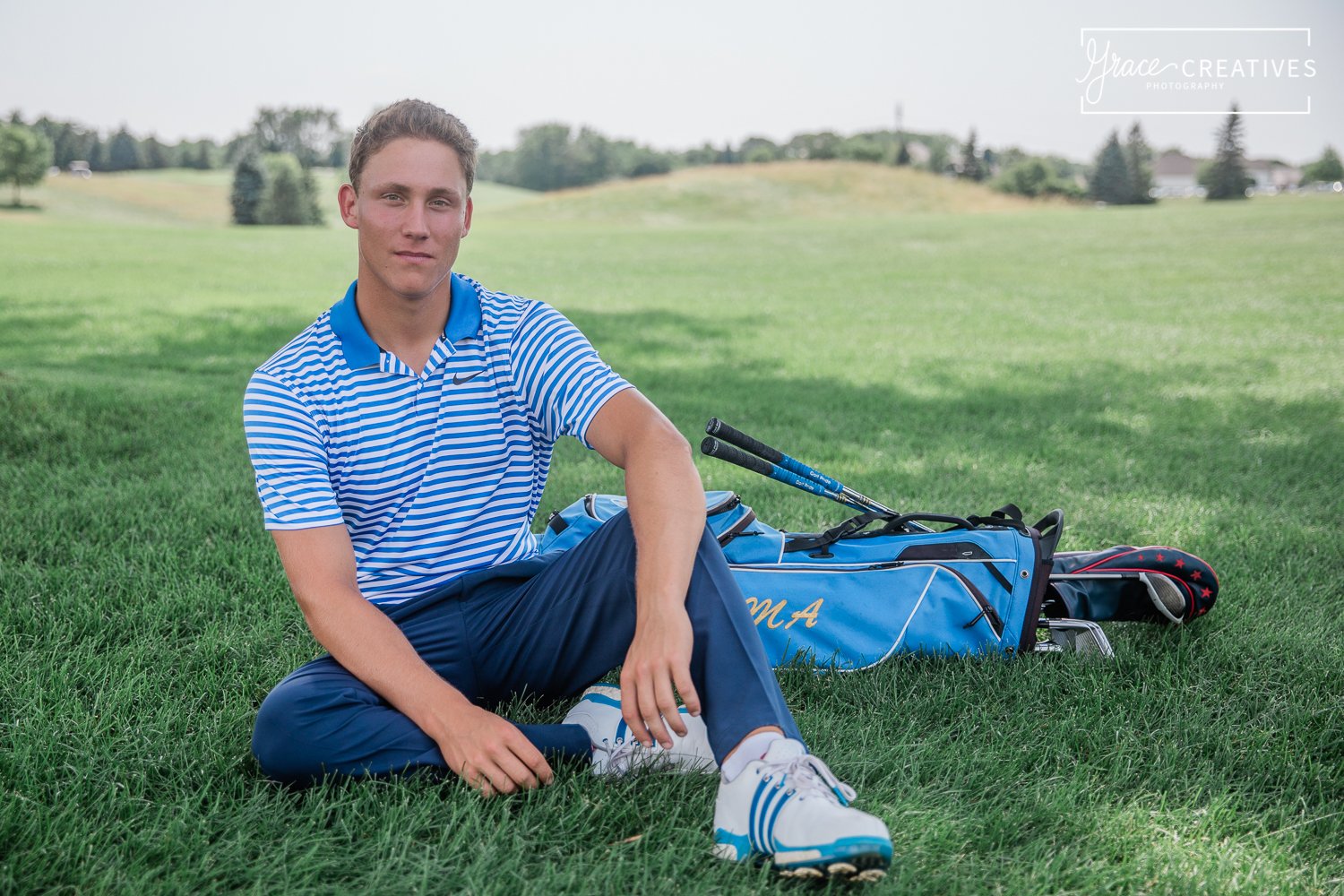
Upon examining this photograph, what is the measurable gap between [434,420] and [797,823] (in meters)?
1.43

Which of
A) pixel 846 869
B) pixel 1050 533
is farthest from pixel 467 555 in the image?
pixel 1050 533

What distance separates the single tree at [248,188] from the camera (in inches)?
2223

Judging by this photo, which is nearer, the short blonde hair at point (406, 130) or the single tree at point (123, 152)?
the short blonde hair at point (406, 130)

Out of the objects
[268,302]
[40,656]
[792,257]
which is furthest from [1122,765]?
[792,257]

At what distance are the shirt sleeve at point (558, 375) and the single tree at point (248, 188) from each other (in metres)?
58.9

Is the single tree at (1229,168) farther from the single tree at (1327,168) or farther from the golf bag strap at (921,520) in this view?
the golf bag strap at (921,520)

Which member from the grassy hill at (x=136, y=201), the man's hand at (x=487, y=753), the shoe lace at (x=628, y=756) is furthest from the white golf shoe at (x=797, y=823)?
the grassy hill at (x=136, y=201)

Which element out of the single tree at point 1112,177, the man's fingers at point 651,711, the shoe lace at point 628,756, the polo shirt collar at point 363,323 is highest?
the single tree at point 1112,177

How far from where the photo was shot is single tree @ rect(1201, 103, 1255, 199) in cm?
5759

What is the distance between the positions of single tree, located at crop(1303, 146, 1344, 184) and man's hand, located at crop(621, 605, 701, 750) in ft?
256

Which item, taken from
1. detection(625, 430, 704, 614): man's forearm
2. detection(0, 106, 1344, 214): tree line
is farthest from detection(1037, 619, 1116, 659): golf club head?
detection(0, 106, 1344, 214): tree line

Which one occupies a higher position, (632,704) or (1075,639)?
(632,704)

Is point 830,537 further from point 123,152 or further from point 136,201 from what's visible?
point 123,152

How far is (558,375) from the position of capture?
9.24ft
